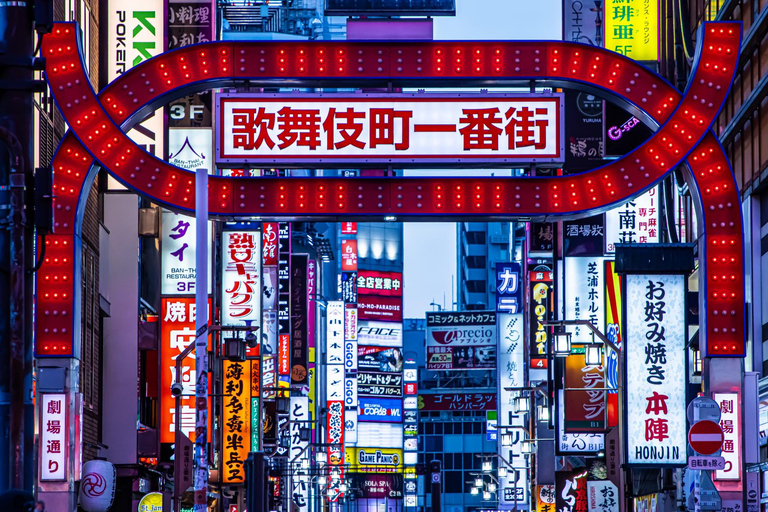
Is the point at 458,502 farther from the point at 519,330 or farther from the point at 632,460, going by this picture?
the point at 632,460

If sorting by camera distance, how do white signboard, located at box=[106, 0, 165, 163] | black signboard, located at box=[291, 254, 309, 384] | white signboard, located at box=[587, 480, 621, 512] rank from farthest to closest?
black signboard, located at box=[291, 254, 309, 384] < white signboard, located at box=[587, 480, 621, 512] < white signboard, located at box=[106, 0, 165, 163]

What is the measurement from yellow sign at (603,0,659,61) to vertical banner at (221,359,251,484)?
15.9 meters

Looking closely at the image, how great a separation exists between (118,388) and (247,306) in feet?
24.2

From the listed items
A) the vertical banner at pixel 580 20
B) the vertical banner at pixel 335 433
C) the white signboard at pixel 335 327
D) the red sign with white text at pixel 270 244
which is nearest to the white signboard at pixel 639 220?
the vertical banner at pixel 580 20

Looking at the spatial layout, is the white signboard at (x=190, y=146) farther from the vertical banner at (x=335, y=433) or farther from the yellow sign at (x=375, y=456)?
the yellow sign at (x=375, y=456)

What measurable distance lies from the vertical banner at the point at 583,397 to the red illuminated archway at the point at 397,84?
16.4 metres

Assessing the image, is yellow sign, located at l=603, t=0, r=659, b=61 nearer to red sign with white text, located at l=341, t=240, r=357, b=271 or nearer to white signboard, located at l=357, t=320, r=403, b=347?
white signboard, located at l=357, t=320, r=403, b=347

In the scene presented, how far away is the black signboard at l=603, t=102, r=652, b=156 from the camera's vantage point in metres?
35.9

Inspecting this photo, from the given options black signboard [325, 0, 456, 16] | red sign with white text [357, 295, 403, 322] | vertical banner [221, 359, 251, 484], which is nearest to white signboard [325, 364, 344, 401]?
red sign with white text [357, 295, 403, 322]

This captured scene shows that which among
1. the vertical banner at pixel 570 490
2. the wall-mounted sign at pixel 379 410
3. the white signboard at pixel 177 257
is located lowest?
the wall-mounted sign at pixel 379 410

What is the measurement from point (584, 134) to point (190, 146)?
1254 cm

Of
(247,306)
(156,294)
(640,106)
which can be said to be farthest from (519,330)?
(640,106)

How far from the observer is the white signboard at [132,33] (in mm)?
34469

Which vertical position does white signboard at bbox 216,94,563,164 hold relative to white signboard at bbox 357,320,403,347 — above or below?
above
